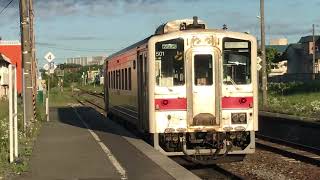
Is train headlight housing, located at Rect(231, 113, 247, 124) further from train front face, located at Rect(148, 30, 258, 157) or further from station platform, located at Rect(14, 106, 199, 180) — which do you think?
station platform, located at Rect(14, 106, 199, 180)

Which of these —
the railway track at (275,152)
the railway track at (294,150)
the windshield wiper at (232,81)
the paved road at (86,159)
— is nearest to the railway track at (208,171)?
the railway track at (275,152)

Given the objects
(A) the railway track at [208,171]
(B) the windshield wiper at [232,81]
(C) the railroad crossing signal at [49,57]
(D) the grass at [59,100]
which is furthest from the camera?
(D) the grass at [59,100]

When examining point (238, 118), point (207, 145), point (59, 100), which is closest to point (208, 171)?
point (207, 145)

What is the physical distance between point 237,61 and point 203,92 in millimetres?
1073

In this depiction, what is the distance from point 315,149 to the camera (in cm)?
1705

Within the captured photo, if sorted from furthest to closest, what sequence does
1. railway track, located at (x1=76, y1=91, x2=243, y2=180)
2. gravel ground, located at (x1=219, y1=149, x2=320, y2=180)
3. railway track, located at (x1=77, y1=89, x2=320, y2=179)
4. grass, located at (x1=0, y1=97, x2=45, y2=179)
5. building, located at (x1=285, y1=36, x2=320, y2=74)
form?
1. building, located at (x1=285, y1=36, x2=320, y2=74)
2. railway track, located at (x1=77, y1=89, x2=320, y2=179)
3. railway track, located at (x1=76, y1=91, x2=243, y2=180)
4. gravel ground, located at (x1=219, y1=149, x2=320, y2=180)
5. grass, located at (x1=0, y1=97, x2=45, y2=179)

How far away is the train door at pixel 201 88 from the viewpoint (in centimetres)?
1380

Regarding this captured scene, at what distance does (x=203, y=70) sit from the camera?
14.0 meters

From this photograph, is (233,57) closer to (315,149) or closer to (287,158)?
(287,158)

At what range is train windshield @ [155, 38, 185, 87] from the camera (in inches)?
550

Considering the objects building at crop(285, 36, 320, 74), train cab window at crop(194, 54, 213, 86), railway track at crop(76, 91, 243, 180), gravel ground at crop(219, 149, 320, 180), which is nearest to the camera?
gravel ground at crop(219, 149, 320, 180)

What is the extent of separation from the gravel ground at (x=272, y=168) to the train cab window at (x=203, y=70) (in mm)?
2109

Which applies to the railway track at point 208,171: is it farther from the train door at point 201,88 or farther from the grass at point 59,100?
the grass at point 59,100

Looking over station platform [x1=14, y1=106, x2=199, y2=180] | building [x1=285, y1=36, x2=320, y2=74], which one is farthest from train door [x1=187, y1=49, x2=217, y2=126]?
building [x1=285, y1=36, x2=320, y2=74]
